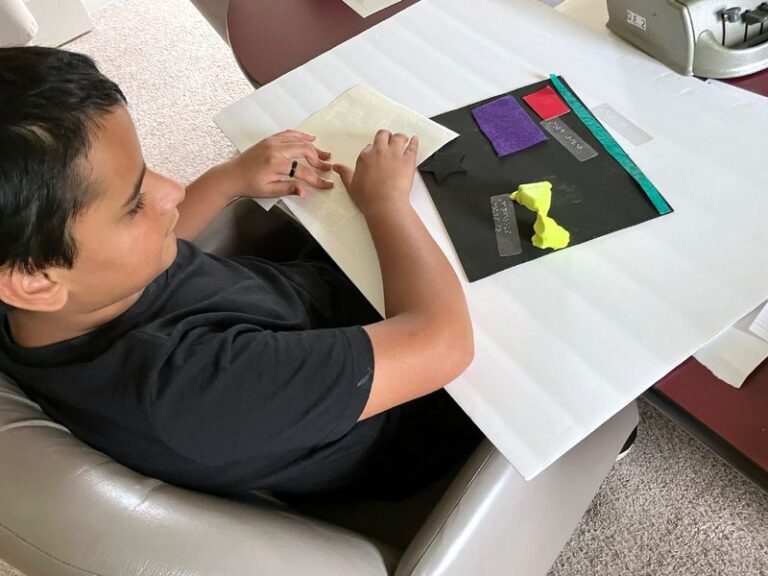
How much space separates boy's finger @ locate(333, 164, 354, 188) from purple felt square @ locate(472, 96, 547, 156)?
0.62 ft

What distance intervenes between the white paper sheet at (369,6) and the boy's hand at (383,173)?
35cm

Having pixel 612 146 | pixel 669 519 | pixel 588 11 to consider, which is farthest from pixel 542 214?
pixel 669 519

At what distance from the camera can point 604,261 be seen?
0.77m

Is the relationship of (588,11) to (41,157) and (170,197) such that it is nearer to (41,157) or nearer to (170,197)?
(170,197)

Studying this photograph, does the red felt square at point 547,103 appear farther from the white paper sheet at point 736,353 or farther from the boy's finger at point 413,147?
the white paper sheet at point 736,353

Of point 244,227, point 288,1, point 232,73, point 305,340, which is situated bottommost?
point 232,73

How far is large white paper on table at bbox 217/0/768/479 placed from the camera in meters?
0.69

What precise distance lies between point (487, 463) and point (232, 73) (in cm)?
182

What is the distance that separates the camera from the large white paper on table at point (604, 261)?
688 millimetres

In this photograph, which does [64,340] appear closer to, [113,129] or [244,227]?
[113,129]

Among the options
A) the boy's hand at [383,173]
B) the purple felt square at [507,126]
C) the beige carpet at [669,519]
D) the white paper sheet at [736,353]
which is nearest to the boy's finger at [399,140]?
the boy's hand at [383,173]

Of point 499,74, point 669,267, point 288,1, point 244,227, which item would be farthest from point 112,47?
point 669,267

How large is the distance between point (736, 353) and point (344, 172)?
526mm

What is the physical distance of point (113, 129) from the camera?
2.06 ft
